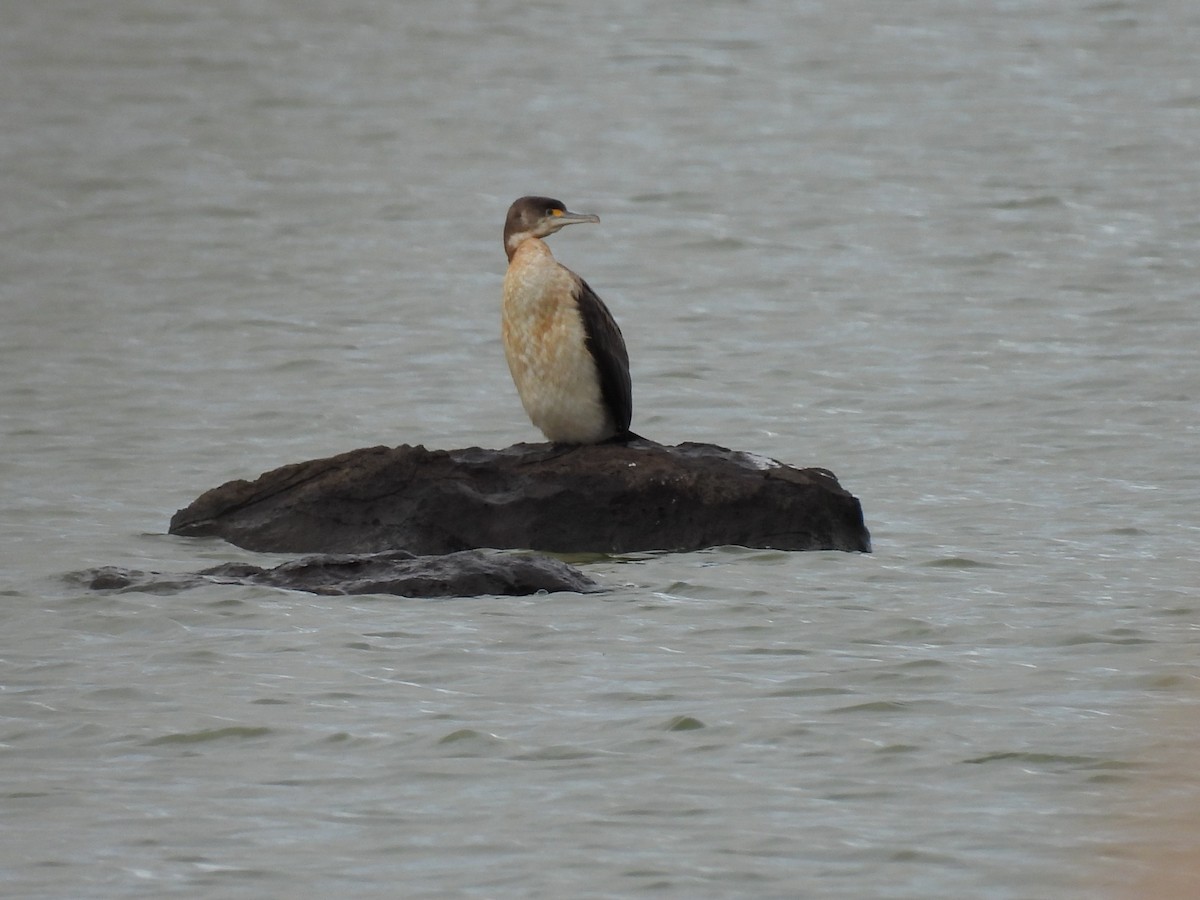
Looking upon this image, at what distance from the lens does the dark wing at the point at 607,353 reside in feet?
36.5

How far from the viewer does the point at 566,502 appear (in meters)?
11.0

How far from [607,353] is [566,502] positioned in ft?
2.59

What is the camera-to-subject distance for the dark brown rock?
36.0 ft

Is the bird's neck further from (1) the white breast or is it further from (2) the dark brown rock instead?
(2) the dark brown rock

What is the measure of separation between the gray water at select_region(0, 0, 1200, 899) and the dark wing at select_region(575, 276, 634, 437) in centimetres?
82

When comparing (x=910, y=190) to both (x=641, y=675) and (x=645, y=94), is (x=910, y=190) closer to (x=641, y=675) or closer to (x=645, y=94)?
(x=645, y=94)

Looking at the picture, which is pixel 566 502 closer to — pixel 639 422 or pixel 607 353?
pixel 607 353

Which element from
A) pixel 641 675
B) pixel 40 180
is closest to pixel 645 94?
pixel 40 180

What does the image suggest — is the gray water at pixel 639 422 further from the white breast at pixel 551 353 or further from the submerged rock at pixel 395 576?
the white breast at pixel 551 353

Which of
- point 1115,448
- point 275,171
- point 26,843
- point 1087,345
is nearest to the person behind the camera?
point 26,843

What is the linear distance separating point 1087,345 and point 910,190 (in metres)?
9.83

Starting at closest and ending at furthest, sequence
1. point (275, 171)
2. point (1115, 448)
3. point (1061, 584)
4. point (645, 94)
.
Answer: point (1061, 584), point (1115, 448), point (275, 171), point (645, 94)

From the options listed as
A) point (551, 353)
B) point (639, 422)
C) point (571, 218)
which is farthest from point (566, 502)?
point (639, 422)

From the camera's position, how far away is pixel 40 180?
31031 millimetres
